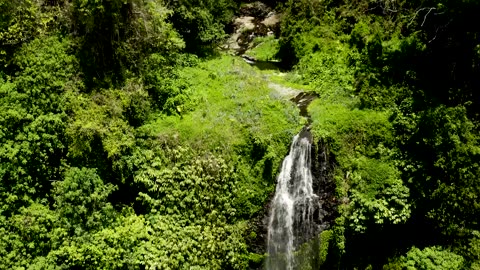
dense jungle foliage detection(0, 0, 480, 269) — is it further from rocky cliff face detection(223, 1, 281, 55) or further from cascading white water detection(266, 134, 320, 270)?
rocky cliff face detection(223, 1, 281, 55)

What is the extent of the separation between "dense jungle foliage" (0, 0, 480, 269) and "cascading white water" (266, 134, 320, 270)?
0.39 metres

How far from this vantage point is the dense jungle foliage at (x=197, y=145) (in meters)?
11.7

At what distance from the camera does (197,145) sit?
43.0 feet

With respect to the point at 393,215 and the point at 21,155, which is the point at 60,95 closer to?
the point at 21,155

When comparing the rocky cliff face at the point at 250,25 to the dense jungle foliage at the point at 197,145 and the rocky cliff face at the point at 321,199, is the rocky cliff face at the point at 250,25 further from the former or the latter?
the rocky cliff face at the point at 321,199

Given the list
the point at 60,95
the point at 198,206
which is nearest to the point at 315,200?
the point at 198,206

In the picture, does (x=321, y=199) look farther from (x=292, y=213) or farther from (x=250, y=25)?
(x=250, y=25)

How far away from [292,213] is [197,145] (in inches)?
131

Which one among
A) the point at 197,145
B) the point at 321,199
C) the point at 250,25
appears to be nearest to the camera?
the point at 321,199

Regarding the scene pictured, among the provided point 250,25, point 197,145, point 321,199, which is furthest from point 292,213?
point 250,25

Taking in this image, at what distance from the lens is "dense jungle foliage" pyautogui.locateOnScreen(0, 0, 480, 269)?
38.4 feet

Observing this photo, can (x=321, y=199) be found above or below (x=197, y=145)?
below

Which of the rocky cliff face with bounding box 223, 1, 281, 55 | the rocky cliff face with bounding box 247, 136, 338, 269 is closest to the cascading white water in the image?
the rocky cliff face with bounding box 247, 136, 338, 269

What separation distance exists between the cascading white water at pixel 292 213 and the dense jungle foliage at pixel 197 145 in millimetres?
390
